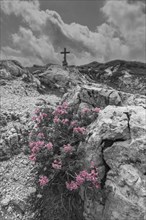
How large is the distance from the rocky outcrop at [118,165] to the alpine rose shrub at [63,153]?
37 centimetres

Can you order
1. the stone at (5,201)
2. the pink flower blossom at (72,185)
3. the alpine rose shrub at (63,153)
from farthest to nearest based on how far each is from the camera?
the stone at (5,201), the alpine rose shrub at (63,153), the pink flower blossom at (72,185)

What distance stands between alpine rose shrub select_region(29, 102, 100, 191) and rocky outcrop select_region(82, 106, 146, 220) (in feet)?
1.22

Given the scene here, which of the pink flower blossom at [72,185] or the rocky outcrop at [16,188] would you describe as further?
the rocky outcrop at [16,188]

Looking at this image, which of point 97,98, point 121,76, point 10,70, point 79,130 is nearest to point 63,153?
point 79,130

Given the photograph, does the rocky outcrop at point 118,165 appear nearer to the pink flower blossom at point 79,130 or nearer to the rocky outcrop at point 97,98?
the pink flower blossom at point 79,130

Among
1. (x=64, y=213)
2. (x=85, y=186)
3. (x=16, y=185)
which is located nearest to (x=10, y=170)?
(x=16, y=185)

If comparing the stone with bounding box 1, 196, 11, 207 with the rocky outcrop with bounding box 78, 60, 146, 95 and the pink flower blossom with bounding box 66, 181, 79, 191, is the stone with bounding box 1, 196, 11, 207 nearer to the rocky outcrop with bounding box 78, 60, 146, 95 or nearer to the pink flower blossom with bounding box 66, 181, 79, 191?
the pink flower blossom with bounding box 66, 181, 79, 191

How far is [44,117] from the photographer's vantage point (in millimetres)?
8773

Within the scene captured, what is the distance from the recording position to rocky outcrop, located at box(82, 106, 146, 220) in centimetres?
593

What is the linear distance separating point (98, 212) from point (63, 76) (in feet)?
72.1

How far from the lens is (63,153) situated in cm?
670

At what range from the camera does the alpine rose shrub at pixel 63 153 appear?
6.24m

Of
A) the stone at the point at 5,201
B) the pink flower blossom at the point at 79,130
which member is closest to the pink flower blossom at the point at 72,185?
the pink flower blossom at the point at 79,130

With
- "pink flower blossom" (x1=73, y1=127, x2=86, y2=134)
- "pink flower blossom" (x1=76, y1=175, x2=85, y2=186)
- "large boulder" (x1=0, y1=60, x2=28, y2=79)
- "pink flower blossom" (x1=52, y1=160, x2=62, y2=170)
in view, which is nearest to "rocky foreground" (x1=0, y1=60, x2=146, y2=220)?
"pink flower blossom" (x1=73, y1=127, x2=86, y2=134)
